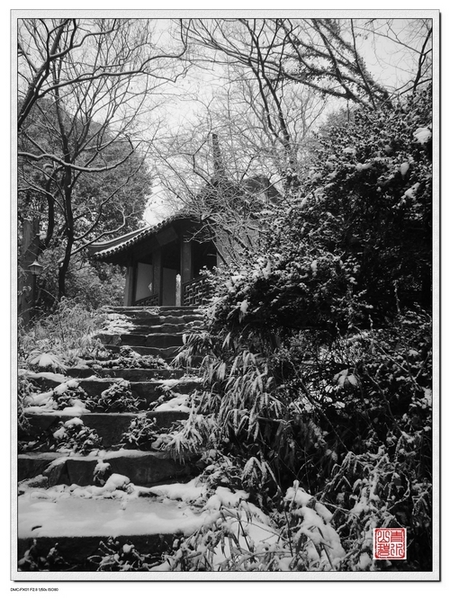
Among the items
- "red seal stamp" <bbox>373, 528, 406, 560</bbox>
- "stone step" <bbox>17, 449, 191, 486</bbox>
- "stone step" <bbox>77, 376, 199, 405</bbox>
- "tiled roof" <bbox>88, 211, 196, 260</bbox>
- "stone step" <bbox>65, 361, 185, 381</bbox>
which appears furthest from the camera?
"tiled roof" <bbox>88, 211, 196, 260</bbox>

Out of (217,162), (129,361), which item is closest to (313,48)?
(217,162)

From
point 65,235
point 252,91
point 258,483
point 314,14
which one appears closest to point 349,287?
point 258,483

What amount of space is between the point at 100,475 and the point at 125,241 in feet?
21.9

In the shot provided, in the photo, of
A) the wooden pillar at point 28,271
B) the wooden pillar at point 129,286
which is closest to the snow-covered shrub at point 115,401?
Answer: the wooden pillar at point 28,271

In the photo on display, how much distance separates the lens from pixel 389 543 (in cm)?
192

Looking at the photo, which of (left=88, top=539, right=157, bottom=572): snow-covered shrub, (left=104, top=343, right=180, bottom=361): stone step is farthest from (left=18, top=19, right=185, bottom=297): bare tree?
(left=88, top=539, right=157, bottom=572): snow-covered shrub

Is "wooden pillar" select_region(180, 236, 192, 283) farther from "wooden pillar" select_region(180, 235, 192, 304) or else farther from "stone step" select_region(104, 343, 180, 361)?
"stone step" select_region(104, 343, 180, 361)

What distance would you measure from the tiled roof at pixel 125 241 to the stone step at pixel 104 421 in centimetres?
424

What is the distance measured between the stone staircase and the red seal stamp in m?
0.90

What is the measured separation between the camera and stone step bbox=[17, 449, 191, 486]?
2.37 m

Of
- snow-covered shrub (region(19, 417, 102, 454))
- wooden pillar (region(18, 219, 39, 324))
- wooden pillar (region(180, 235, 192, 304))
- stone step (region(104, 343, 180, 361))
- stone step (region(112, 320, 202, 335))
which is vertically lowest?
snow-covered shrub (region(19, 417, 102, 454))

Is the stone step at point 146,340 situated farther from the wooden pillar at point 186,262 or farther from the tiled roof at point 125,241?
the wooden pillar at point 186,262

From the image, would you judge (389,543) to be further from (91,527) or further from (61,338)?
(61,338)

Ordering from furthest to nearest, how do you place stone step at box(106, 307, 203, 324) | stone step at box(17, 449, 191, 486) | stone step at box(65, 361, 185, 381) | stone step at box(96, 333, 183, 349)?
stone step at box(106, 307, 203, 324)
stone step at box(96, 333, 183, 349)
stone step at box(65, 361, 185, 381)
stone step at box(17, 449, 191, 486)
